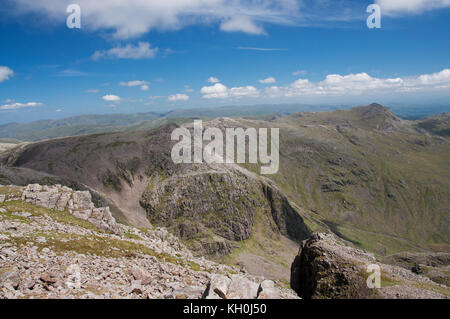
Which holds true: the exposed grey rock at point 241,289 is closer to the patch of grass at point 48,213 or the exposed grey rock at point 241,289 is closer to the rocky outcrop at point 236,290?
the rocky outcrop at point 236,290

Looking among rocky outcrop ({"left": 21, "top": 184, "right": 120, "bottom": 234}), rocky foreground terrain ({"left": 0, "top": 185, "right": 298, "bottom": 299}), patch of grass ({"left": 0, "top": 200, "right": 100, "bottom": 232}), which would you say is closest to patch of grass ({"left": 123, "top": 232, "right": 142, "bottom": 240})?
rocky outcrop ({"left": 21, "top": 184, "right": 120, "bottom": 234})

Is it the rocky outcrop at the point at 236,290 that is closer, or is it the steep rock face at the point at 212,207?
the rocky outcrop at the point at 236,290

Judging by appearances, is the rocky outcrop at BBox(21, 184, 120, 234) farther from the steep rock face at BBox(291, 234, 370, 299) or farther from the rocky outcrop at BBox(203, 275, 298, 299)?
the steep rock face at BBox(291, 234, 370, 299)

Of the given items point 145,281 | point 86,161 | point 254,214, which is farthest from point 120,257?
point 254,214

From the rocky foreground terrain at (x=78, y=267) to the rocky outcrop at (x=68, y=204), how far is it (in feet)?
0.98

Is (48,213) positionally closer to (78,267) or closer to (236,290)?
(78,267)

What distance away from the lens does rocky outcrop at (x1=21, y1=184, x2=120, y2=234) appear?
40.5 metres

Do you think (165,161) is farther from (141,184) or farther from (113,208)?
(113,208)

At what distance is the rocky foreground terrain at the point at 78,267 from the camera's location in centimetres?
1819

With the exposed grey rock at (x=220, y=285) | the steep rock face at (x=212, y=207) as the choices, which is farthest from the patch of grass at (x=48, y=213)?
the steep rock face at (x=212, y=207)

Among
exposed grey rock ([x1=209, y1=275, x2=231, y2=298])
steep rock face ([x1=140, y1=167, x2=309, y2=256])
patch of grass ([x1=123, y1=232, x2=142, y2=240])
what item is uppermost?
exposed grey rock ([x1=209, y1=275, x2=231, y2=298])

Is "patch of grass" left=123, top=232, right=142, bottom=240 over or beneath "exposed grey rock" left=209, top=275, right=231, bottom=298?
beneath

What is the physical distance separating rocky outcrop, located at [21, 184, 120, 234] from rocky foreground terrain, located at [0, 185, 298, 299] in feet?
0.98
